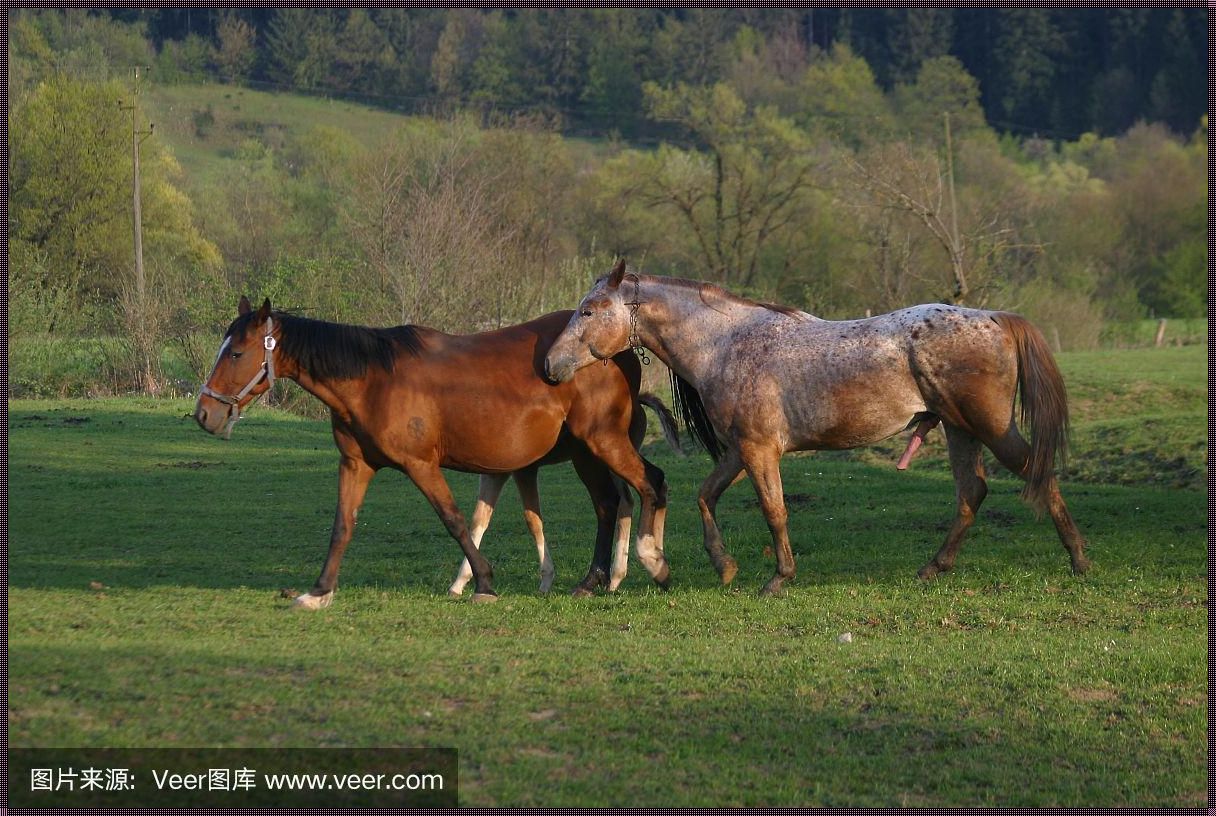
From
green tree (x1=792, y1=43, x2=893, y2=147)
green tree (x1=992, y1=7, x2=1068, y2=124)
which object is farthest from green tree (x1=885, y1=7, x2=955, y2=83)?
green tree (x1=992, y1=7, x2=1068, y2=124)

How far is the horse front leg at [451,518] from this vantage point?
10.3 m

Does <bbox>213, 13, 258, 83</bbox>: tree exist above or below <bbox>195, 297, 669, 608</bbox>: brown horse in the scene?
below

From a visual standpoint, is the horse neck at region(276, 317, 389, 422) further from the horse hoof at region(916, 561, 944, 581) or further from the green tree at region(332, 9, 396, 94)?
the green tree at region(332, 9, 396, 94)

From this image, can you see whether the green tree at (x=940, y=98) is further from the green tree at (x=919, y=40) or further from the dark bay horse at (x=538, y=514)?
the dark bay horse at (x=538, y=514)

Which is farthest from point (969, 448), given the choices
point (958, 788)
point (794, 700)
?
point (958, 788)

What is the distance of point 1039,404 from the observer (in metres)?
10.6

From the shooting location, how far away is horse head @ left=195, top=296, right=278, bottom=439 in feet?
32.7

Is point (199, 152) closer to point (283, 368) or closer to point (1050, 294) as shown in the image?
point (1050, 294)

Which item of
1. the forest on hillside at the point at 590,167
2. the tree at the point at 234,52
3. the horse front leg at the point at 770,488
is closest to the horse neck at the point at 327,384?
the horse front leg at the point at 770,488

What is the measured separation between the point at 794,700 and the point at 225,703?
9.85 ft

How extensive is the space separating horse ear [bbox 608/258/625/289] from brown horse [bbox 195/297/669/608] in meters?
0.57

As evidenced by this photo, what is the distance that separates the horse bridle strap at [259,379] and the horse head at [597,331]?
6.72ft

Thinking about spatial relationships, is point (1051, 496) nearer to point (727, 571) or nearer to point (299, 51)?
point (727, 571)

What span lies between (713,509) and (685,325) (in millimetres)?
1516
